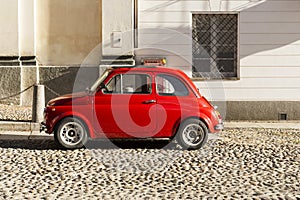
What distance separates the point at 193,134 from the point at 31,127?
13.8 feet

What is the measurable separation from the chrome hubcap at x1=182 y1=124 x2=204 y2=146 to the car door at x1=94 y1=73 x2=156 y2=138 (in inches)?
24.3

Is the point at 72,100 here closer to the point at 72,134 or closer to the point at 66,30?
the point at 72,134

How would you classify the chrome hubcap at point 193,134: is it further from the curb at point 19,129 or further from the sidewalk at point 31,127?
the curb at point 19,129

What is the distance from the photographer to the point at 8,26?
1321 centimetres

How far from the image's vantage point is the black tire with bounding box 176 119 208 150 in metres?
8.14

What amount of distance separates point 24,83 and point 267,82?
281 inches

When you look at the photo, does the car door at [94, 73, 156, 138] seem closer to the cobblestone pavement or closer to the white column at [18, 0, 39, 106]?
the cobblestone pavement

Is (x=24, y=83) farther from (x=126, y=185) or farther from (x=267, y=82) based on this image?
(x=126, y=185)

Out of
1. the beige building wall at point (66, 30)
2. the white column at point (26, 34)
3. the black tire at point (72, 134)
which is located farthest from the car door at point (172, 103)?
the white column at point (26, 34)

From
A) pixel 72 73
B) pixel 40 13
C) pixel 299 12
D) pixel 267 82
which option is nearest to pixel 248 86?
pixel 267 82

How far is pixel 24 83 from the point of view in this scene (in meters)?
13.2

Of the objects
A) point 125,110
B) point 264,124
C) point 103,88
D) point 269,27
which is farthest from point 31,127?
point 269,27

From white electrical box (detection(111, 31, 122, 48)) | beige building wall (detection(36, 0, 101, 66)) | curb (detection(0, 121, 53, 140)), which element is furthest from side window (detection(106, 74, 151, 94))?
beige building wall (detection(36, 0, 101, 66))

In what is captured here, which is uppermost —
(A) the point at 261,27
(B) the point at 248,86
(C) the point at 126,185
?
(A) the point at 261,27
